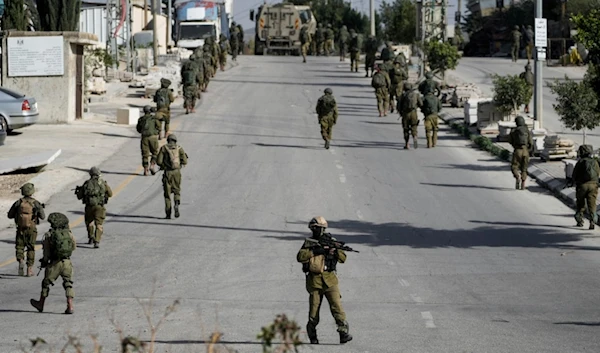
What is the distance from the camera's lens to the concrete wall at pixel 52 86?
110 ft

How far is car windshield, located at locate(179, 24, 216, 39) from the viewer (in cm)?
6114

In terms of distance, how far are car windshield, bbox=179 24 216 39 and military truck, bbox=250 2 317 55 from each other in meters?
4.15

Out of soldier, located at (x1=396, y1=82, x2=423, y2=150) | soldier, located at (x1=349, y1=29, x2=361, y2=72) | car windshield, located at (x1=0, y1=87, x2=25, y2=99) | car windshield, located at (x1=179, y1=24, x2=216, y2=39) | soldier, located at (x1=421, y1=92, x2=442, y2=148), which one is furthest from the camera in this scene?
car windshield, located at (x1=179, y1=24, x2=216, y2=39)

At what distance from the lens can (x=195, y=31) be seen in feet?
201

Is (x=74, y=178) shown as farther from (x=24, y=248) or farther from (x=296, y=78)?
(x=296, y=78)

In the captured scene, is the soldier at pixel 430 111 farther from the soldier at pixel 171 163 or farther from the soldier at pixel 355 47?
the soldier at pixel 355 47

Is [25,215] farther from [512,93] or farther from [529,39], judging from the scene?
[529,39]

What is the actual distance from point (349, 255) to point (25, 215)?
461 centimetres

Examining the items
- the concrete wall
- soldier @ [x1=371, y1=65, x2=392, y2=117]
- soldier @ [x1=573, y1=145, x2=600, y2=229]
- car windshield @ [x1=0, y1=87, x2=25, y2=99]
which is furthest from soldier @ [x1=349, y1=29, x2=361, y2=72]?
soldier @ [x1=573, y1=145, x2=600, y2=229]

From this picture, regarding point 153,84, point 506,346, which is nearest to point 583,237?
point 506,346

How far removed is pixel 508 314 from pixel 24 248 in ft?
23.3

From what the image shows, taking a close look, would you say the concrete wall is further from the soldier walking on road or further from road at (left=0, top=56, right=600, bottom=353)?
the soldier walking on road

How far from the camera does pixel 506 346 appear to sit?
1157 centimetres

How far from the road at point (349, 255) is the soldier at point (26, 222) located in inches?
12.7
